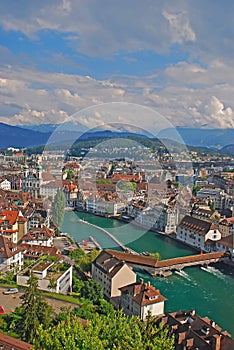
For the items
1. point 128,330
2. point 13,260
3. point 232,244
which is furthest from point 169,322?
point 232,244

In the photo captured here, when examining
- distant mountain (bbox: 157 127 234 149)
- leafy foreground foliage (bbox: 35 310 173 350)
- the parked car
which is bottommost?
the parked car

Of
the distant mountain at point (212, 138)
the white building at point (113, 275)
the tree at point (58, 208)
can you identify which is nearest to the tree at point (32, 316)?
the white building at point (113, 275)

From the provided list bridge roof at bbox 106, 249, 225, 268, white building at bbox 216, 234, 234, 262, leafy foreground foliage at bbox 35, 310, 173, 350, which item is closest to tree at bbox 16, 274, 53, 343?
leafy foreground foliage at bbox 35, 310, 173, 350

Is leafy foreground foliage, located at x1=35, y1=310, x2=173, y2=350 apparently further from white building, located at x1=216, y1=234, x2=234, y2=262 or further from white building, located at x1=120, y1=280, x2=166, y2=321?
white building, located at x1=216, y1=234, x2=234, y2=262

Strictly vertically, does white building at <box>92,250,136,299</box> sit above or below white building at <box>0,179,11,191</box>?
below

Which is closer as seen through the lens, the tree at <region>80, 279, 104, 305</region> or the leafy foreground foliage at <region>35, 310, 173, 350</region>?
the leafy foreground foliage at <region>35, 310, 173, 350</region>

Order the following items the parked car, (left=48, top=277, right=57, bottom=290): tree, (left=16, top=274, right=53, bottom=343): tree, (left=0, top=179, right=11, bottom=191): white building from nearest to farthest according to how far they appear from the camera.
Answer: (left=16, top=274, right=53, bottom=343): tree, the parked car, (left=48, top=277, right=57, bottom=290): tree, (left=0, top=179, right=11, bottom=191): white building

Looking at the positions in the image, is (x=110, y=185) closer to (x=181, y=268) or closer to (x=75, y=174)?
(x=75, y=174)
